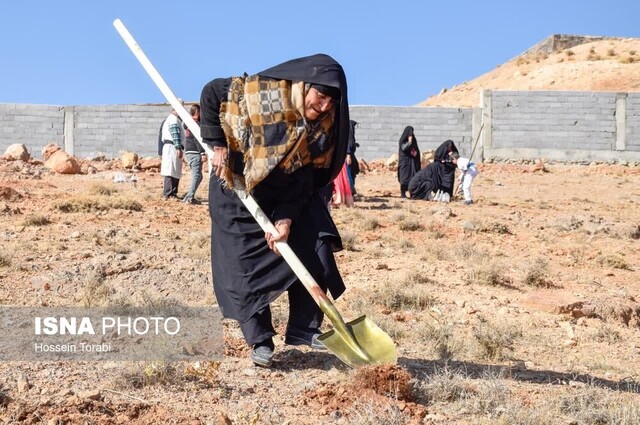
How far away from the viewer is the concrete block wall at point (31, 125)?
21.4 meters

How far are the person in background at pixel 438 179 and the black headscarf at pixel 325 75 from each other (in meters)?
10.4

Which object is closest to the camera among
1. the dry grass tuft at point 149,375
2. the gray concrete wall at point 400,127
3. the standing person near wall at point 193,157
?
the dry grass tuft at point 149,375

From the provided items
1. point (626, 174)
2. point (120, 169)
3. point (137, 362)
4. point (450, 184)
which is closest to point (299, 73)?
point (137, 362)

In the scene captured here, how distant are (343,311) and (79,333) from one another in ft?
6.07

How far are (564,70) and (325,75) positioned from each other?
32902 mm

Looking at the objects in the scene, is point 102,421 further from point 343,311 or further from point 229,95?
point 343,311

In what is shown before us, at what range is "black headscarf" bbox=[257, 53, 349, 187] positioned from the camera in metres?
3.94

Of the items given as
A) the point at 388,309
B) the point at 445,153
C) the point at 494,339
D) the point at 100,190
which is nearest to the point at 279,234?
the point at 494,339

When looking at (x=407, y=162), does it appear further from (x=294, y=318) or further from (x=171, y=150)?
(x=294, y=318)

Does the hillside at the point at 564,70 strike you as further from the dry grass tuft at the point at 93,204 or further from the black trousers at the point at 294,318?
the black trousers at the point at 294,318

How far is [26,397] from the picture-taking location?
3.65m

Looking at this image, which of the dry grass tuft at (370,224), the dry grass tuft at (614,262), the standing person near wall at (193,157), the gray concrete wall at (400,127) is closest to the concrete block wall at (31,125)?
the gray concrete wall at (400,127)

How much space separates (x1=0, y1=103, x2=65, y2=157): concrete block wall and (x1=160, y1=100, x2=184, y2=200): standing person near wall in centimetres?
1042

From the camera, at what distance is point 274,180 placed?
4184mm
